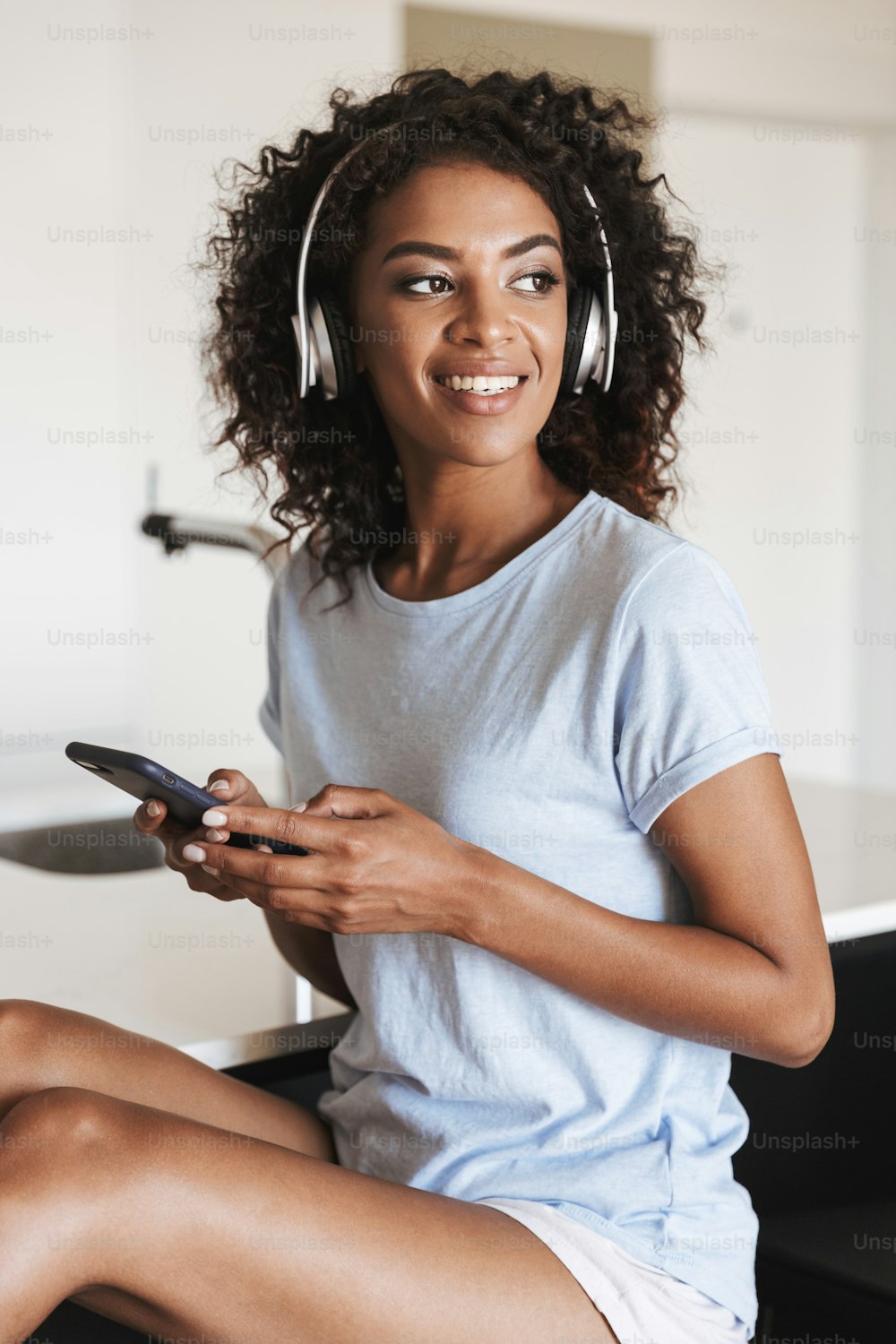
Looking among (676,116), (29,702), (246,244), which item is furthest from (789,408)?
(246,244)

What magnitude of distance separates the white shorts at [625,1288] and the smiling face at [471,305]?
24.7 inches

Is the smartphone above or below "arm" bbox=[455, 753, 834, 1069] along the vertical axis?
above

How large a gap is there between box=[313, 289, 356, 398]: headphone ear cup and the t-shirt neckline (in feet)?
0.78

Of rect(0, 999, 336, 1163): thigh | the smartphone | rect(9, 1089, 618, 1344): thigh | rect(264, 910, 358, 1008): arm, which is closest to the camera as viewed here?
rect(9, 1089, 618, 1344): thigh

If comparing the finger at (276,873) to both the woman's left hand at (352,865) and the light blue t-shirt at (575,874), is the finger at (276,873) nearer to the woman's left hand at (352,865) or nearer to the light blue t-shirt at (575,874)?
the woman's left hand at (352,865)

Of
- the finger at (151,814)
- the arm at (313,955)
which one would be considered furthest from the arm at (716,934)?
the arm at (313,955)

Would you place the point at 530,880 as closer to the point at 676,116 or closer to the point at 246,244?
the point at 246,244

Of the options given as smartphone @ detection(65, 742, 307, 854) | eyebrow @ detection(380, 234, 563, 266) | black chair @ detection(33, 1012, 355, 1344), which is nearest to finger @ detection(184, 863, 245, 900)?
smartphone @ detection(65, 742, 307, 854)

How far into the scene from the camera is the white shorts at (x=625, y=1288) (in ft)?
3.29

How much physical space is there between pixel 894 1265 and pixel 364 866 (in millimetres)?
669

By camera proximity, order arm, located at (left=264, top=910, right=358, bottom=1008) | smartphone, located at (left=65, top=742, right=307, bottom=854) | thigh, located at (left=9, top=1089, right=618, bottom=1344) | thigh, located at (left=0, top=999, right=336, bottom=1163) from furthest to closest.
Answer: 1. arm, located at (left=264, top=910, right=358, bottom=1008)
2. thigh, located at (left=0, top=999, right=336, bottom=1163)
3. smartphone, located at (left=65, top=742, right=307, bottom=854)
4. thigh, located at (left=9, top=1089, right=618, bottom=1344)

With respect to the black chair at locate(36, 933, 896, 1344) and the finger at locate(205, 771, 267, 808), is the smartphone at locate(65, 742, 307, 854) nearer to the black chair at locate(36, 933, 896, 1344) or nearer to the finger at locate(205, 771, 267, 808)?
the finger at locate(205, 771, 267, 808)

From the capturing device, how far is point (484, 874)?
3.33 feet

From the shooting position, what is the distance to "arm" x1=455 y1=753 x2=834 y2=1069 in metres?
1.03
